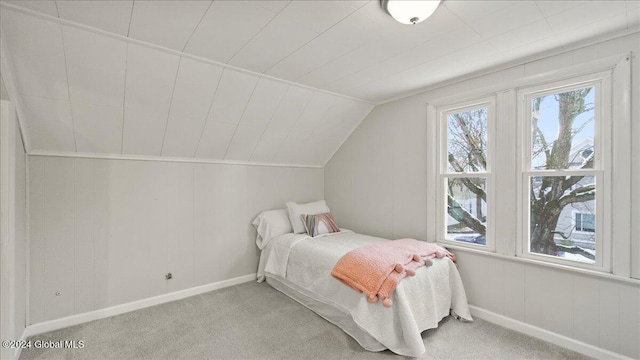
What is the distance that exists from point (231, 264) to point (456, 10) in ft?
10.4

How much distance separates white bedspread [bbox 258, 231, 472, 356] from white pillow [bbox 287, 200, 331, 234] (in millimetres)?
224

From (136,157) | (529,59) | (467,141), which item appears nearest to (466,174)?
(467,141)

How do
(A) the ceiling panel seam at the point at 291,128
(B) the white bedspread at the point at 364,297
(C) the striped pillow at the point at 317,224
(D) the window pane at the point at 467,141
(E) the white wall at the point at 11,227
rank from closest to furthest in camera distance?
(E) the white wall at the point at 11,227, (B) the white bedspread at the point at 364,297, (D) the window pane at the point at 467,141, (A) the ceiling panel seam at the point at 291,128, (C) the striped pillow at the point at 317,224

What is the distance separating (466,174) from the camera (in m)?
2.66

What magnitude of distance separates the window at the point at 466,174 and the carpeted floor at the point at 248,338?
31.3 inches

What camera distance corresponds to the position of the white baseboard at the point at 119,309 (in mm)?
2207

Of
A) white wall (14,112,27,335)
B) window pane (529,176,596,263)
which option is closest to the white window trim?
window pane (529,176,596,263)

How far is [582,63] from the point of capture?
6.52ft

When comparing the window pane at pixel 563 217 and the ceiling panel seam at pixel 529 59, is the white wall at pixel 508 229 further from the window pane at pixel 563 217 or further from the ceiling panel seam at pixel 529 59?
the window pane at pixel 563 217

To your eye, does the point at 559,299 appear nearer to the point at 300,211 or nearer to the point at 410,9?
the point at 410,9

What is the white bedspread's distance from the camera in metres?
1.93

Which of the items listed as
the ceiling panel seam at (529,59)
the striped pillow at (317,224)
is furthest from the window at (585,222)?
the striped pillow at (317,224)

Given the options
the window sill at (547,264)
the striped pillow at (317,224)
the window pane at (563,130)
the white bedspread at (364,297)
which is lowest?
the white bedspread at (364,297)

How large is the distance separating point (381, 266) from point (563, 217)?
148cm
